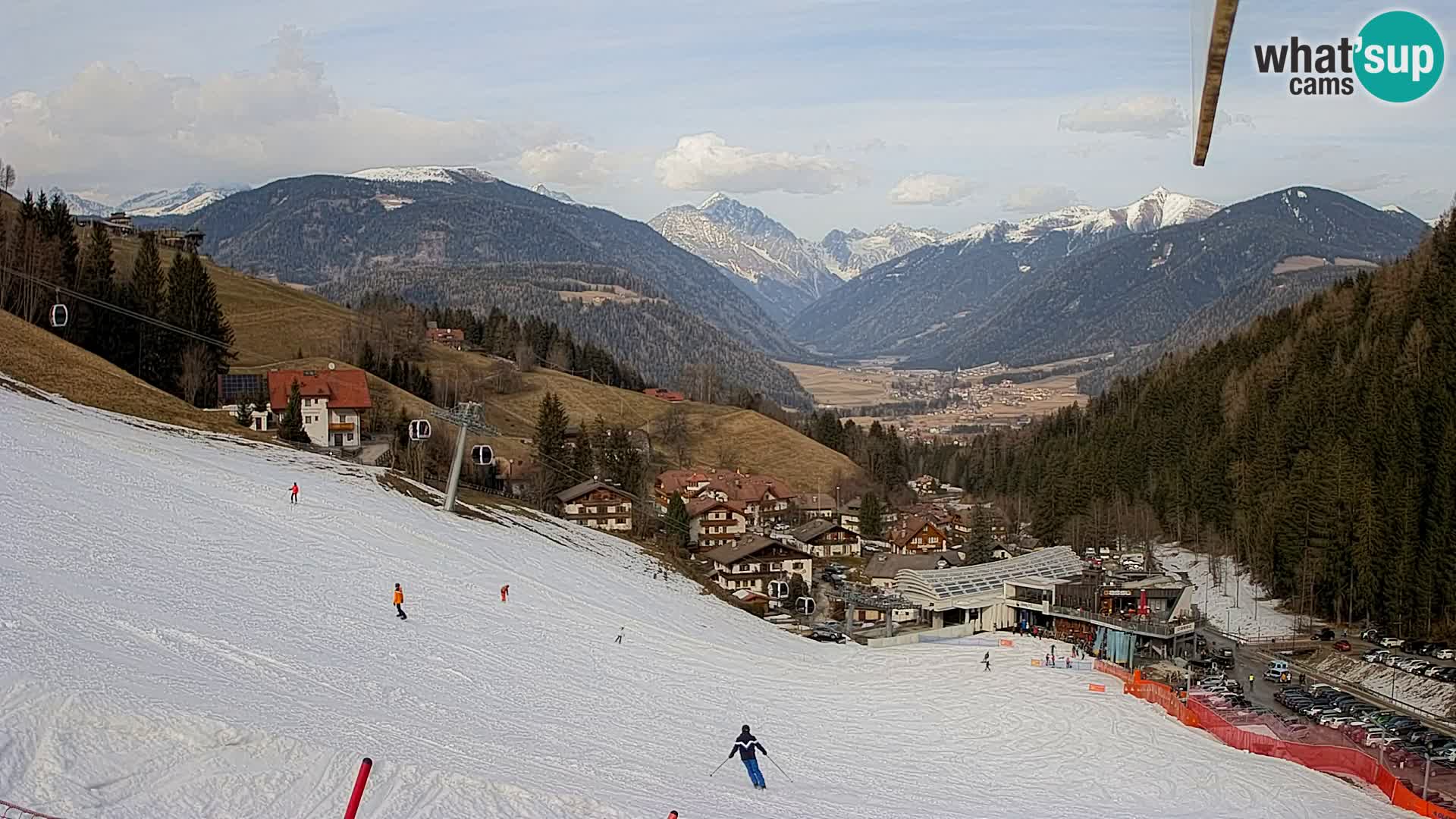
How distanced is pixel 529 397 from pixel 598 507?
5179 centimetres

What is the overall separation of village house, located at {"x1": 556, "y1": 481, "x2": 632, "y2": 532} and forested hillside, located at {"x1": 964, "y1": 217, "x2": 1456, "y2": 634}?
1439 inches

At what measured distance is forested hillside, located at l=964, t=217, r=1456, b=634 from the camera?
196ft

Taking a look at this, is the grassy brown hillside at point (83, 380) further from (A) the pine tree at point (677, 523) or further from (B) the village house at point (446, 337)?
(B) the village house at point (446, 337)

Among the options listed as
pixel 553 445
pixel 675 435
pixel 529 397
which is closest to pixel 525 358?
pixel 529 397

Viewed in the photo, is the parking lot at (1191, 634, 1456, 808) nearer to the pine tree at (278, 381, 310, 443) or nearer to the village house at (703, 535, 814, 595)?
the village house at (703, 535, 814, 595)

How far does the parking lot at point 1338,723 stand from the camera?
33281 mm

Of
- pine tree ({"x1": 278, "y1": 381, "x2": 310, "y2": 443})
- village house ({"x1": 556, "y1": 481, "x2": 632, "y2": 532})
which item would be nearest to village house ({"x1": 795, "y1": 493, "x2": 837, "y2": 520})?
village house ({"x1": 556, "y1": 481, "x2": 632, "y2": 532})

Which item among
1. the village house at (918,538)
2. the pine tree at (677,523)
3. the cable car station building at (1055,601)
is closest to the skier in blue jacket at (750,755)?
the cable car station building at (1055,601)

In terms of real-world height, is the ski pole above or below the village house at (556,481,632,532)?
above

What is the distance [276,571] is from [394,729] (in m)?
14.0

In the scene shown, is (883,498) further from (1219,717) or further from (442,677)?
(442,677)

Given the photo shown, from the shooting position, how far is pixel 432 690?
23.3m

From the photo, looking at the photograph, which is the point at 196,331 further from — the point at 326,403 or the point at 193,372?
the point at 326,403

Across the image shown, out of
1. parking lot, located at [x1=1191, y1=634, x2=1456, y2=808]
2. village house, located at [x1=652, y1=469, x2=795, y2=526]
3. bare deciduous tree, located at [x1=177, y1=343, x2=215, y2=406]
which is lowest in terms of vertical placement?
village house, located at [x1=652, y1=469, x2=795, y2=526]
